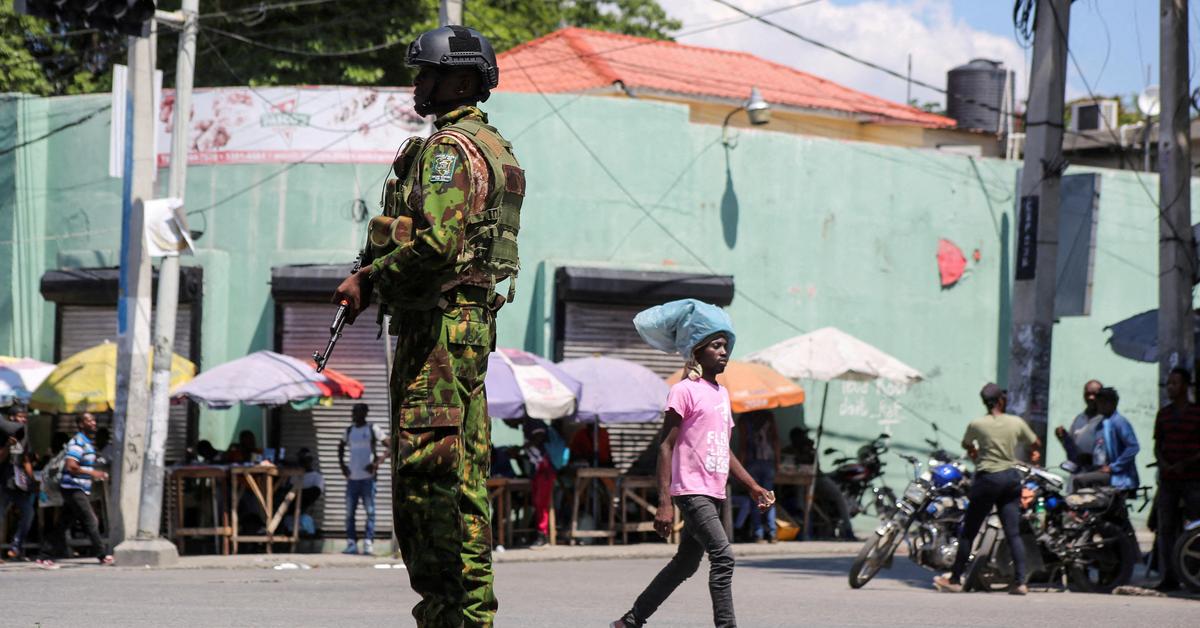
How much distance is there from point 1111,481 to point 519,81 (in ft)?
60.9

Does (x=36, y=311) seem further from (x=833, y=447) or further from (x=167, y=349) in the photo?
(x=833, y=447)

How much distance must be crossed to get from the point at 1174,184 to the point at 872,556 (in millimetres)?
5174

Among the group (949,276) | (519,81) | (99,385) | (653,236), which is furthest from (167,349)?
(519,81)

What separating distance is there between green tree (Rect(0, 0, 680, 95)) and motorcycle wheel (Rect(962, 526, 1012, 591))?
60.2ft

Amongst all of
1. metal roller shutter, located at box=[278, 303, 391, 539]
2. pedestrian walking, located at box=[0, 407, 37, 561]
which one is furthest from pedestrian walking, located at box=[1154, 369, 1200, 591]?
pedestrian walking, located at box=[0, 407, 37, 561]

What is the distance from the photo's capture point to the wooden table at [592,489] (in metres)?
21.1

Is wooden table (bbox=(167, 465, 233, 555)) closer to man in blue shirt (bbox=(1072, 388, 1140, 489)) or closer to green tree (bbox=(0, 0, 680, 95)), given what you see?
man in blue shirt (bbox=(1072, 388, 1140, 489))

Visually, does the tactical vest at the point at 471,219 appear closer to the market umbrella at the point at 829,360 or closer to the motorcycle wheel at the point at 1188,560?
the motorcycle wheel at the point at 1188,560

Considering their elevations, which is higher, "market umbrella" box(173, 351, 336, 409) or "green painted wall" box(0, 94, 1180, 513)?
"green painted wall" box(0, 94, 1180, 513)

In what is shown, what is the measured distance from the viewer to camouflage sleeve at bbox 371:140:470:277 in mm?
5824

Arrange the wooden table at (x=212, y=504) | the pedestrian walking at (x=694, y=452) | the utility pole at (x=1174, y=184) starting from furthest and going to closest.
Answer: the wooden table at (x=212, y=504), the utility pole at (x=1174, y=184), the pedestrian walking at (x=694, y=452)

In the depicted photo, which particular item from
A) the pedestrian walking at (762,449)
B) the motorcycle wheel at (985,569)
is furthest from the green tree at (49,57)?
the motorcycle wheel at (985,569)

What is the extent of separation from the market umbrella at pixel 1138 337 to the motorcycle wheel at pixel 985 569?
520 cm

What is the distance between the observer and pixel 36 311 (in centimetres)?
2333
